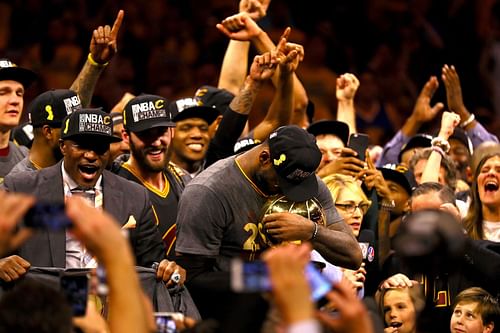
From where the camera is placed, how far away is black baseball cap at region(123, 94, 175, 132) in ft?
24.3

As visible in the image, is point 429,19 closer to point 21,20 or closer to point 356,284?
point 21,20

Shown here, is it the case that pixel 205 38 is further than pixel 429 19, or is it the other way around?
pixel 429 19

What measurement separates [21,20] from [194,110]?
3325mm

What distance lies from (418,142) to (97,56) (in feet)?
9.02

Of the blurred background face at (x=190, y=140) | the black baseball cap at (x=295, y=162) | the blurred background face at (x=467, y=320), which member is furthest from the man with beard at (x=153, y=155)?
the blurred background face at (x=467, y=320)

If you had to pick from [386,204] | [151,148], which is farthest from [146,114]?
[386,204]

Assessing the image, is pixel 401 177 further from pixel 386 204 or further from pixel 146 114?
pixel 146 114

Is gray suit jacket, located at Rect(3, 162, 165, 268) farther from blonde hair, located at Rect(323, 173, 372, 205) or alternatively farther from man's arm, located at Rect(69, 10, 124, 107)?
blonde hair, located at Rect(323, 173, 372, 205)

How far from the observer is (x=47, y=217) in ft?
13.8

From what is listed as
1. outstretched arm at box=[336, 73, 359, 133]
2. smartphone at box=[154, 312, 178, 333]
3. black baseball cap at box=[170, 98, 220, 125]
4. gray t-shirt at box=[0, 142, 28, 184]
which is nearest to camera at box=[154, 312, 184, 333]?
smartphone at box=[154, 312, 178, 333]

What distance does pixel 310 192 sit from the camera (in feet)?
21.1

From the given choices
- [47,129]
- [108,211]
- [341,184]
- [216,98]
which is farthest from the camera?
[216,98]

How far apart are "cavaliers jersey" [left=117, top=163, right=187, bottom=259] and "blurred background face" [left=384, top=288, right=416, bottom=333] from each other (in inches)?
45.4

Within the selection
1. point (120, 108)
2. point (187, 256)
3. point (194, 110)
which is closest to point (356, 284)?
point (187, 256)
